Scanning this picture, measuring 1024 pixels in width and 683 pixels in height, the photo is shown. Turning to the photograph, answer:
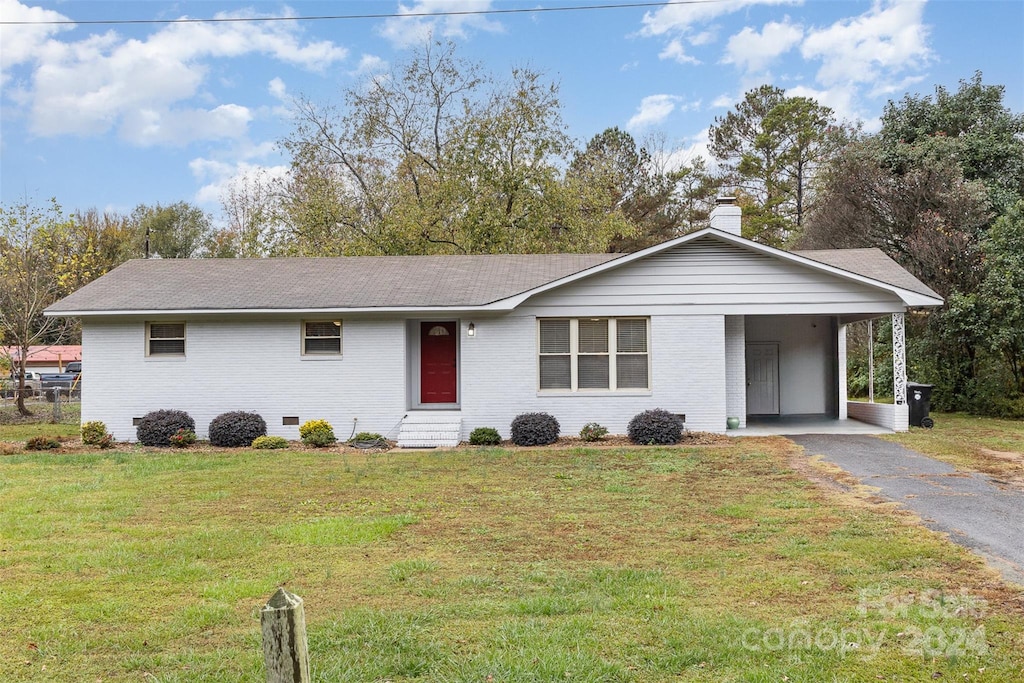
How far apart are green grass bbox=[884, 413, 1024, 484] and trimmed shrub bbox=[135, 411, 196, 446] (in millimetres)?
14002

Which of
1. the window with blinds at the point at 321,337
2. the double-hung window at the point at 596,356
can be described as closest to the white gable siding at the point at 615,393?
the double-hung window at the point at 596,356

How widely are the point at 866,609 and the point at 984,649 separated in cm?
80

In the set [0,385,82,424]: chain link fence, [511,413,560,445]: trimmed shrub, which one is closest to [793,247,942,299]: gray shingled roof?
[511,413,560,445]: trimmed shrub

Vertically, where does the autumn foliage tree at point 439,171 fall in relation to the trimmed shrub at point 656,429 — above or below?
above

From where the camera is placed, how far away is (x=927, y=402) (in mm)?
16672

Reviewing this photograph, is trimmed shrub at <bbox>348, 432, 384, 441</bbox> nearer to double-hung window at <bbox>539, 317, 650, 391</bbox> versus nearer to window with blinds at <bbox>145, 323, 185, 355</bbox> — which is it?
double-hung window at <bbox>539, 317, 650, 391</bbox>

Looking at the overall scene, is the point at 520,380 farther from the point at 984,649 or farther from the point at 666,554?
the point at 984,649

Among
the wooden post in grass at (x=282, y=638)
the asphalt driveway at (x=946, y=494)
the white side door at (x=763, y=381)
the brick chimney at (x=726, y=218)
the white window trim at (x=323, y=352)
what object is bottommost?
the asphalt driveway at (x=946, y=494)

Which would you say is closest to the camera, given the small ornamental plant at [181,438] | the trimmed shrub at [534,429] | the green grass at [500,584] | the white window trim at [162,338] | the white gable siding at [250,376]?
the green grass at [500,584]

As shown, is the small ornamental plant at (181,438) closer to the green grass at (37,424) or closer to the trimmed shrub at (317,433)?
the trimmed shrub at (317,433)

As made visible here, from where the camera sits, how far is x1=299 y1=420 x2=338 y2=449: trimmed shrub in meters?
15.3

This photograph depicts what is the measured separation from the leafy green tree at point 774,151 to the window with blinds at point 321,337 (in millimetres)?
24707

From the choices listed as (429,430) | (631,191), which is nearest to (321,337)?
(429,430)

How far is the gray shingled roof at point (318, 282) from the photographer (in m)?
15.7
